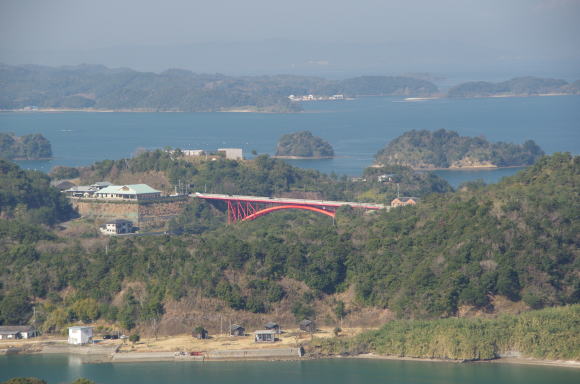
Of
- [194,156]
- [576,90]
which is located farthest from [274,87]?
[194,156]

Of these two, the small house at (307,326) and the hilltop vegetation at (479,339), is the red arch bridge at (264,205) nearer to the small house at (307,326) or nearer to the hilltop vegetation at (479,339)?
the small house at (307,326)

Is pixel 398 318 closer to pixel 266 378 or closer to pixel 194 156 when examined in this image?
pixel 266 378

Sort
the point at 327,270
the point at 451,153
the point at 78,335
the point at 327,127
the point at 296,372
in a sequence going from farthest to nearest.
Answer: the point at 327,127
the point at 451,153
the point at 327,270
the point at 78,335
the point at 296,372

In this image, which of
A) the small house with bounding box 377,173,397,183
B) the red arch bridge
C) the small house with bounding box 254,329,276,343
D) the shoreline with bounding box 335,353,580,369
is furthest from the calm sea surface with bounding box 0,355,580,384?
the small house with bounding box 377,173,397,183

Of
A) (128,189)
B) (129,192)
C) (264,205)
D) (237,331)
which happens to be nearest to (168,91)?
(128,189)

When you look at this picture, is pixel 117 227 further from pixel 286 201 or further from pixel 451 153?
pixel 451 153
